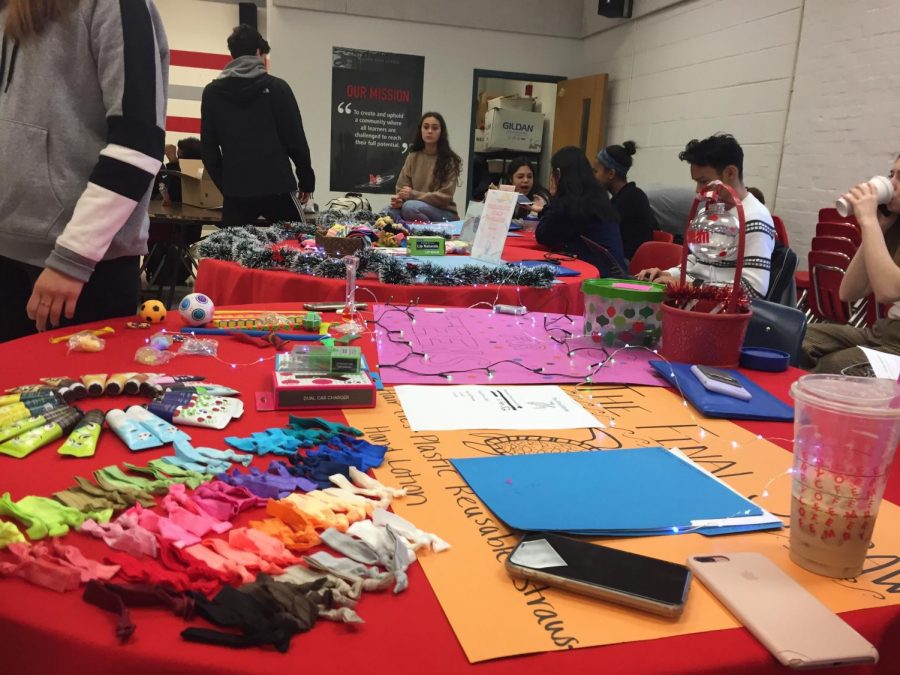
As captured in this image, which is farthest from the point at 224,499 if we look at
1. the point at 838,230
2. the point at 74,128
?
the point at 838,230

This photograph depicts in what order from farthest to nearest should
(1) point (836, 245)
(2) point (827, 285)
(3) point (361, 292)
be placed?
(1) point (836, 245)
(2) point (827, 285)
(3) point (361, 292)

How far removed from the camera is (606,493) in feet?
2.78

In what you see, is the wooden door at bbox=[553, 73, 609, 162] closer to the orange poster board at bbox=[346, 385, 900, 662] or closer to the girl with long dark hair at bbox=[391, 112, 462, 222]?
the girl with long dark hair at bbox=[391, 112, 462, 222]

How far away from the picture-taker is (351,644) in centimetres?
57

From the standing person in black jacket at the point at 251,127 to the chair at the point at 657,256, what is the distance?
5.61ft

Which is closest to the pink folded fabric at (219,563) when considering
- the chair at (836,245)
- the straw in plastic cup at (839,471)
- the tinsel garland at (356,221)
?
the straw in plastic cup at (839,471)

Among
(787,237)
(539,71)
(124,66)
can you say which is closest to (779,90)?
(787,237)

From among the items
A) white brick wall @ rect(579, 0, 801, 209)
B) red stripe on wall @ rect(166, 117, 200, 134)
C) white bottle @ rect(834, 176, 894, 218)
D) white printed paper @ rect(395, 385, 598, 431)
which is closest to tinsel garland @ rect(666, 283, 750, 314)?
white printed paper @ rect(395, 385, 598, 431)

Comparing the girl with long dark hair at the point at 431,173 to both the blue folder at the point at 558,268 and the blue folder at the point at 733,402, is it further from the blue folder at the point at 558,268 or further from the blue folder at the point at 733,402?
the blue folder at the point at 733,402

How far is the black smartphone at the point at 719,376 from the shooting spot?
4.04 feet

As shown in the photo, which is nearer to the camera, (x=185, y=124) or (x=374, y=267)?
(x=374, y=267)

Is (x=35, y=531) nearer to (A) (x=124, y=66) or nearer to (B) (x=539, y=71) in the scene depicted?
(A) (x=124, y=66)

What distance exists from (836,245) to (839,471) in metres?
3.69

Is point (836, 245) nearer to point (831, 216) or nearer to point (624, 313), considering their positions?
point (831, 216)
